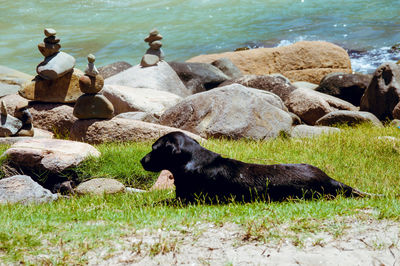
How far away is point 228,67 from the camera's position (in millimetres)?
19641

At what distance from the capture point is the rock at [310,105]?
1445 cm

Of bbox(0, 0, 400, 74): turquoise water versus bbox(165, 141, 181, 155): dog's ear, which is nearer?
bbox(165, 141, 181, 155): dog's ear

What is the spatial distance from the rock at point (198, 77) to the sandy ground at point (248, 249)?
44.3 feet

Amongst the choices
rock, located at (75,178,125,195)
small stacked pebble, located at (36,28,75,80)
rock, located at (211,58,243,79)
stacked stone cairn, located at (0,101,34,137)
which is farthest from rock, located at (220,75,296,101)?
rock, located at (75,178,125,195)

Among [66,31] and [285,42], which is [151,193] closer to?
[285,42]

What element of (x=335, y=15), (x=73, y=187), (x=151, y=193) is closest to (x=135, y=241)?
(x=151, y=193)

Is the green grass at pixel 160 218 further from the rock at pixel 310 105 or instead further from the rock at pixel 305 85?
the rock at pixel 305 85

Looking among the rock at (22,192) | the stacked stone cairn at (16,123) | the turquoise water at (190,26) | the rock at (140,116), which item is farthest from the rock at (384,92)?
the rock at (22,192)

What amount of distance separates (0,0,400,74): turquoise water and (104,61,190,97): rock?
1142cm

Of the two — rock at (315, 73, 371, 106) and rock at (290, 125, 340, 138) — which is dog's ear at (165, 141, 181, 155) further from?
rock at (315, 73, 371, 106)

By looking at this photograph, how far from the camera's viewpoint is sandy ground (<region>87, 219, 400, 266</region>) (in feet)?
13.2

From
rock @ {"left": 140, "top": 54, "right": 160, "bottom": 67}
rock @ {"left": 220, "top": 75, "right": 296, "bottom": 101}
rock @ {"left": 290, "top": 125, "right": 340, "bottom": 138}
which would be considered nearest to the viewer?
rock @ {"left": 290, "top": 125, "right": 340, "bottom": 138}

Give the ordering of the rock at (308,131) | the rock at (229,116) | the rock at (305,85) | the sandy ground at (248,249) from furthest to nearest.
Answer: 1. the rock at (305,85)
2. the rock at (308,131)
3. the rock at (229,116)
4. the sandy ground at (248,249)

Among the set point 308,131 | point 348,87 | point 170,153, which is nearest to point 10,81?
point 308,131
